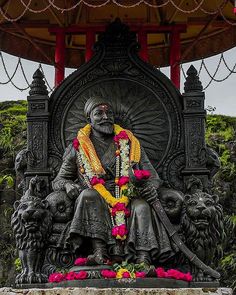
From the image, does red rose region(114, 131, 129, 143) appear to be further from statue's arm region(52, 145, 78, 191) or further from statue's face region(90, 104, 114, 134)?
statue's arm region(52, 145, 78, 191)

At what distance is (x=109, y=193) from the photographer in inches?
278

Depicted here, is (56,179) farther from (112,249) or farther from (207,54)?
(207,54)

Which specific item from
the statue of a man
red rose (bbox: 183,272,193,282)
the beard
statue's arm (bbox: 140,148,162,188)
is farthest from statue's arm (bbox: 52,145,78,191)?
red rose (bbox: 183,272,193,282)

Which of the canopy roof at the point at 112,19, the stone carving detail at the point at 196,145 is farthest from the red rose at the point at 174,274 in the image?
the canopy roof at the point at 112,19

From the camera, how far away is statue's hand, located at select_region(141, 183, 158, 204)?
6.92 metres

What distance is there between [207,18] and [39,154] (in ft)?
10.6

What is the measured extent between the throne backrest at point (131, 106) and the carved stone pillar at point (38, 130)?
0.02m

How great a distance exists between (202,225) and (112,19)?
4.00 metres

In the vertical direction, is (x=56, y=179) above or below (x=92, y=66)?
below

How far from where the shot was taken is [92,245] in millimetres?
6852

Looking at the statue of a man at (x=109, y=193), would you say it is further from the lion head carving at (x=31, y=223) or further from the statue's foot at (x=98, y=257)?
the lion head carving at (x=31, y=223)

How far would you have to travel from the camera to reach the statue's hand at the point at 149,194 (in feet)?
22.7

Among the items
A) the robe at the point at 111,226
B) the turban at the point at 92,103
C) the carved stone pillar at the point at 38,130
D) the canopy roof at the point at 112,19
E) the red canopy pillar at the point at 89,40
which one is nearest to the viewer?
the robe at the point at 111,226

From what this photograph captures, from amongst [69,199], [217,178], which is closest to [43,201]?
[69,199]
